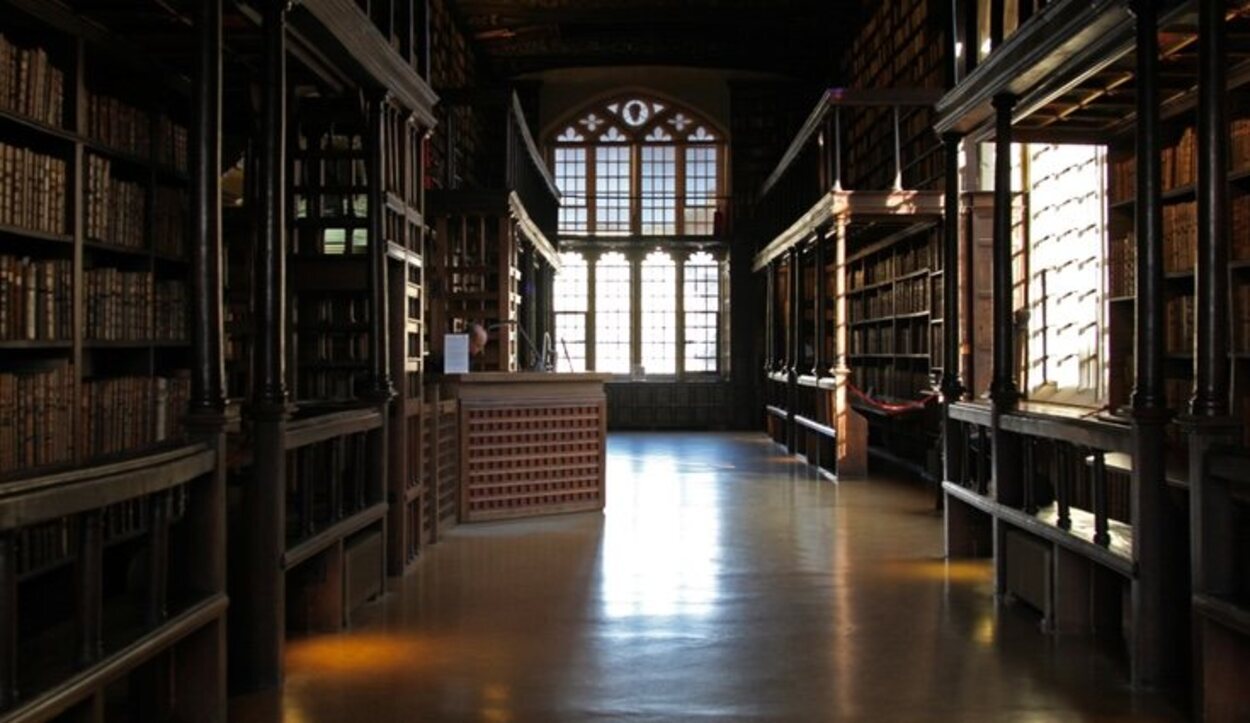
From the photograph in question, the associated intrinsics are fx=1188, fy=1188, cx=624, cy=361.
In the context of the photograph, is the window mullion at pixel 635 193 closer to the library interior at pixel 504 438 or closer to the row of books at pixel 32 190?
the library interior at pixel 504 438

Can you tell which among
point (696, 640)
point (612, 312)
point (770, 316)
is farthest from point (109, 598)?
point (612, 312)

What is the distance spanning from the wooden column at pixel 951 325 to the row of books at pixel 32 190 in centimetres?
410

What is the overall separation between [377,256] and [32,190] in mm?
1574

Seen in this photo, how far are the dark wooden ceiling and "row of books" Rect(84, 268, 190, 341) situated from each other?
34.4 ft

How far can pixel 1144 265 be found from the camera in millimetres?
3725

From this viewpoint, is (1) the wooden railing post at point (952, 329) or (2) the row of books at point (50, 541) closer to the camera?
(2) the row of books at point (50, 541)

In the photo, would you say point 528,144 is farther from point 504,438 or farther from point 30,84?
point 30,84

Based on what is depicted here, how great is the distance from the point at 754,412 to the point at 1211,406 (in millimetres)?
14333

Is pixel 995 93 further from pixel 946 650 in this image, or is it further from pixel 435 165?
pixel 435 165

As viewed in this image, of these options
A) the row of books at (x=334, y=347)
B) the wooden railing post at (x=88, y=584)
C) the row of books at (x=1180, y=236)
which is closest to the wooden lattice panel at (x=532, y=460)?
the row of books at (x=334, y=347)

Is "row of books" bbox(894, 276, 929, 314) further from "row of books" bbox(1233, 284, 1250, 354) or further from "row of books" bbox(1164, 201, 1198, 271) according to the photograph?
"row of books" bbox(1233, 284, 1250, 354)

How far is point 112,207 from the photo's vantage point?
14.5 feet

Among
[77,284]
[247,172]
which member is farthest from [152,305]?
[247,172]

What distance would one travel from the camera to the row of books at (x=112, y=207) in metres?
4.27
